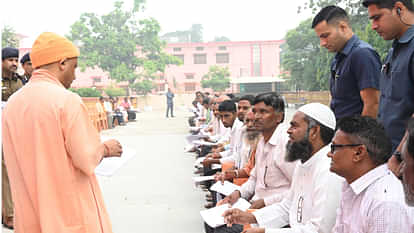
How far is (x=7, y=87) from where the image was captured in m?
4.35

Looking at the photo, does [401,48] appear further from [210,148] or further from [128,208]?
[210,148]

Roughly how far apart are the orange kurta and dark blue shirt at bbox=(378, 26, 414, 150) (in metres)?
1.53

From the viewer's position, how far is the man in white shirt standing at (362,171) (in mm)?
1854

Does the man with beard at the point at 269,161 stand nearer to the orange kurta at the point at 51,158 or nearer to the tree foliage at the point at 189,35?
the orange kurta at the point at 51,158

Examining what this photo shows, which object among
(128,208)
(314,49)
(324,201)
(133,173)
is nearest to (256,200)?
(324,201)

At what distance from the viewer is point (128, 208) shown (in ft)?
18.2

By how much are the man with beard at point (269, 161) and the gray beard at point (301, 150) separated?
1.41 ft

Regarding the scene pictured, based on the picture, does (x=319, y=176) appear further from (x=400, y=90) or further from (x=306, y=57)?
(x=306, y=57)

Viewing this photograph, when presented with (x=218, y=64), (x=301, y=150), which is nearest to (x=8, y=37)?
(x=218, y=64)

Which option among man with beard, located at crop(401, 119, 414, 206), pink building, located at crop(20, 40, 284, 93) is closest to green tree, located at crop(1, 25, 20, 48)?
pink building, located at crop(20, 40, 284, 93)

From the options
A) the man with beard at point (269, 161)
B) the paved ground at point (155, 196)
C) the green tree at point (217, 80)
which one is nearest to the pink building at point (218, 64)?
the green tree at point (217, 80)

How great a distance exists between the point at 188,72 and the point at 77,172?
4293 centimetres

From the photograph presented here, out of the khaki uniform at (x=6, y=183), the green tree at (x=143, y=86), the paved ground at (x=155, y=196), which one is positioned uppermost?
the khaki uniform at (x=6, y=183)

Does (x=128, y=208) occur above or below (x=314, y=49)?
below
